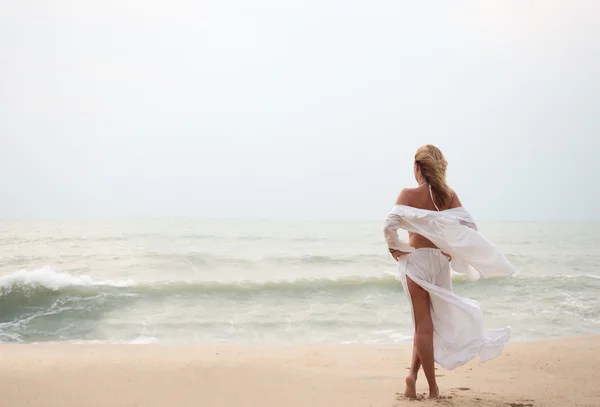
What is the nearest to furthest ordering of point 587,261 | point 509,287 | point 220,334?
point 220,334, point 509,287, point 587,261

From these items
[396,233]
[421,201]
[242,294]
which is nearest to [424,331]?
[396,233]

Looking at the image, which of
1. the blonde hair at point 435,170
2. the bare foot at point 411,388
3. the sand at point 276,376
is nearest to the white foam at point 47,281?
the sand at point 276,376

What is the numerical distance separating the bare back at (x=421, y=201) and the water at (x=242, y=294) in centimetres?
461

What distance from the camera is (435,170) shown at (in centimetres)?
422

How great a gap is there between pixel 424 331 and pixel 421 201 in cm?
107

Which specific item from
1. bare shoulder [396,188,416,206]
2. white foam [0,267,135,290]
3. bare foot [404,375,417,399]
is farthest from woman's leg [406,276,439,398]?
white foam [0,267,135,290]

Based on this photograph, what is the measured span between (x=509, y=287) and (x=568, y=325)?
170 inches

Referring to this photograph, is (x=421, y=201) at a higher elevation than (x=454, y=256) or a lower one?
higher

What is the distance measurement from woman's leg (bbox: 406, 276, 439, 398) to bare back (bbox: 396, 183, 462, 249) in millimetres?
335

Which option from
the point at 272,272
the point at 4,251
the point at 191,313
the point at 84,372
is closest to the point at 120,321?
the point at 191,313

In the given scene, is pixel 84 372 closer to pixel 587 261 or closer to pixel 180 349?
pixel 180 349

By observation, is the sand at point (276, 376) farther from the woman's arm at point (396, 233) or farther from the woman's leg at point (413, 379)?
the woman's arm at point (396, 233)

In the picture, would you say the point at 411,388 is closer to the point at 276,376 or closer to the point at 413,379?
the point at 413,379

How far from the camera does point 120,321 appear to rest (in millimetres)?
10195
